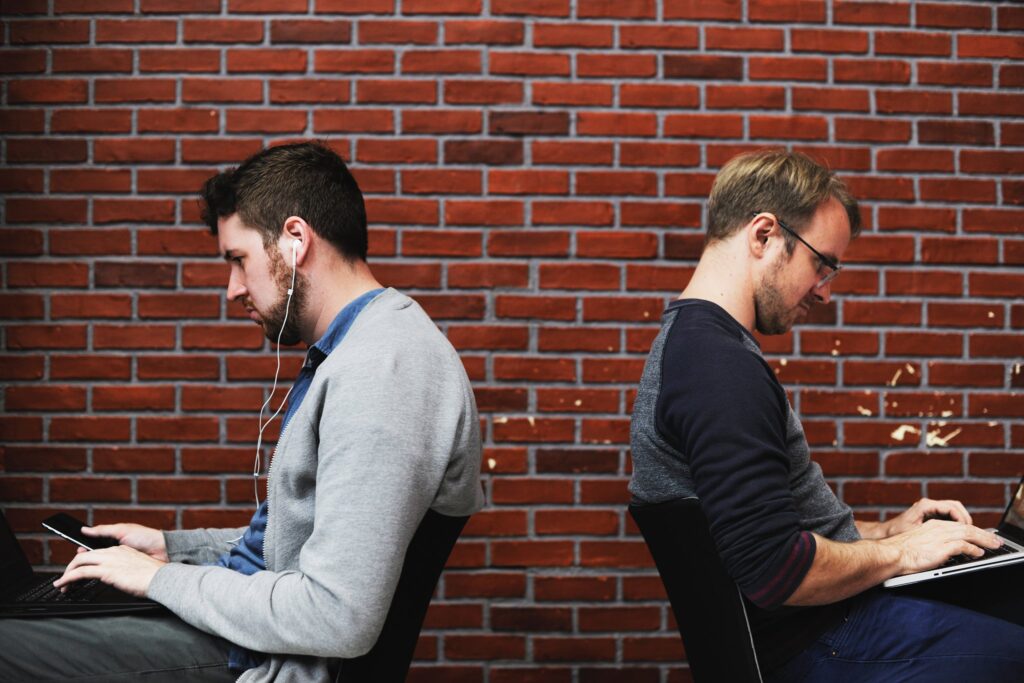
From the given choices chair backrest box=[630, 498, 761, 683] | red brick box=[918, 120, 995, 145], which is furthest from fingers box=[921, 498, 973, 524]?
red brick box=[918, 120, 995, 145]

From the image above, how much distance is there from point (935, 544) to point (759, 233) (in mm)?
659

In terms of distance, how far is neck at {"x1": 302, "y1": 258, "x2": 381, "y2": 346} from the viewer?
1594 millimetres

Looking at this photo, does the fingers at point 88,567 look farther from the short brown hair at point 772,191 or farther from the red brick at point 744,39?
the red brick at point 744,39

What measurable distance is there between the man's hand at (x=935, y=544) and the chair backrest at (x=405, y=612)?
2.59 feet

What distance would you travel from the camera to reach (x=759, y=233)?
5.46 feet

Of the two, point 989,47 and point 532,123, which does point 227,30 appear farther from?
point 989,47

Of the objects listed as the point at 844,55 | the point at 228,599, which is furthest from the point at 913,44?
the point at 228,599

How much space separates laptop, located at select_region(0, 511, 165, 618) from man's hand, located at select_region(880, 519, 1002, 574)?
1276mm

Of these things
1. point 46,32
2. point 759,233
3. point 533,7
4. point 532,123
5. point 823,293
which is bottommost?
point 823,293

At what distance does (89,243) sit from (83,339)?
0.92 ft

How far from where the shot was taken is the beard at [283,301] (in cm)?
159

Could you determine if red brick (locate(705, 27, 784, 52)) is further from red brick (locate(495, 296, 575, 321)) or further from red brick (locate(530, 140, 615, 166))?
red brick (locate(495, 296, 575, 321))

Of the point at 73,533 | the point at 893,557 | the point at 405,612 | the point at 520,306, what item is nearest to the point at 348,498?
the point at 405,612

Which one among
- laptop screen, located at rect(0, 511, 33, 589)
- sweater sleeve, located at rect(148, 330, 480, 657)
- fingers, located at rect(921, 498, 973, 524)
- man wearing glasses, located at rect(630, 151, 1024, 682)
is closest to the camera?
sweater sleeve, located at rect(148, 330, 480, 657)
